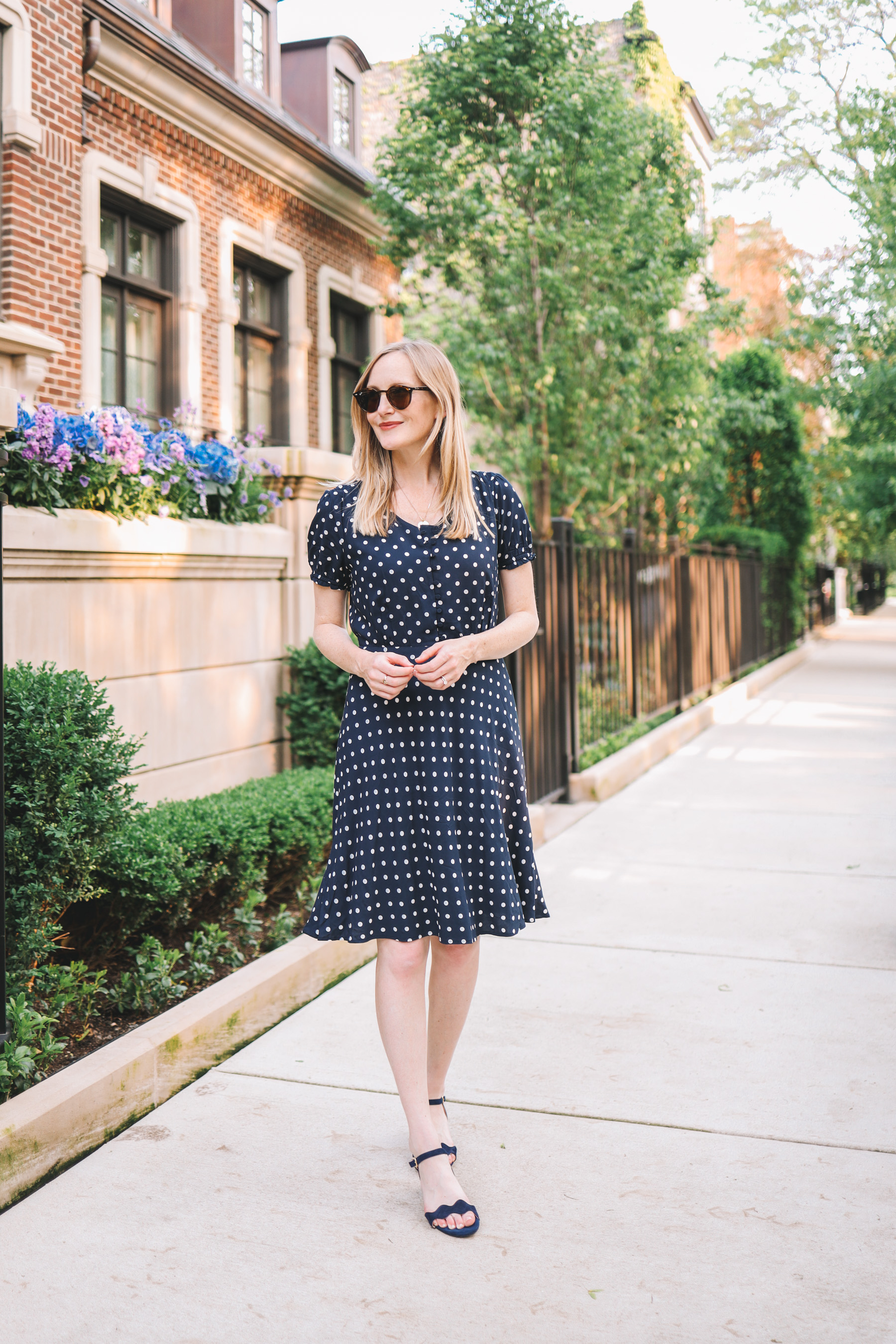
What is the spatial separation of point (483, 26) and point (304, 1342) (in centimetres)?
1231

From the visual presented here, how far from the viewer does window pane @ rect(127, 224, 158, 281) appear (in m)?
10.8

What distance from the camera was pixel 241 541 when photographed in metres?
6.01

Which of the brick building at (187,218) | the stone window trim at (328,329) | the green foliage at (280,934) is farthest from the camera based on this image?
the stone window trim at (328,329)

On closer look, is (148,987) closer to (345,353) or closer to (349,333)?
(345,353)

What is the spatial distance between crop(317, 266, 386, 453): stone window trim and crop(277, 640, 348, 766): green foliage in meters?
7.58

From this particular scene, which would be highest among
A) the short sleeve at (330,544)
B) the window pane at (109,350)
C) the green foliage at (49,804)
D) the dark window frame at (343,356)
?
the dark window frame at (343,356)

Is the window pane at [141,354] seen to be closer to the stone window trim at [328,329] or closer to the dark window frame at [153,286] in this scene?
the dark window frame at [153,286]

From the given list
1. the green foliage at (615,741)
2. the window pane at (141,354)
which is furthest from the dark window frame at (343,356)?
the green foliage at (615,741)

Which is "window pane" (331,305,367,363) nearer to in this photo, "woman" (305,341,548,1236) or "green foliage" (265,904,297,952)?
"green foliage" (265,904,297,952)

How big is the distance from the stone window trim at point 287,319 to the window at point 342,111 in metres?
2.08

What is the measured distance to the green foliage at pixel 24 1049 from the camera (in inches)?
112

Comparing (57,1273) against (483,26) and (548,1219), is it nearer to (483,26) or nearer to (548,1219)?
(548,1219)

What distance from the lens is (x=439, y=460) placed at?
9.26ft

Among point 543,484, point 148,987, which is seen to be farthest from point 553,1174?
point 543,484
